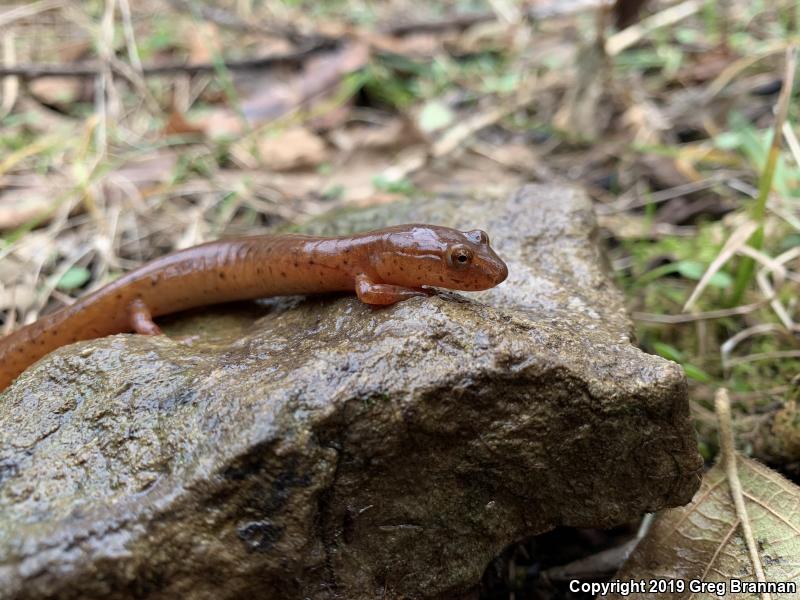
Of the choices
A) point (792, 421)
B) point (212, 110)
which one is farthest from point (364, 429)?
point (212, 110)

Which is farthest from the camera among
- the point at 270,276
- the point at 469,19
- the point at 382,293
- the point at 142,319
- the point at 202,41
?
the point at 469,19

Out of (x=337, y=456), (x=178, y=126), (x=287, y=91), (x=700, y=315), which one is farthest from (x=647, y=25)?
(x=337, y=456)

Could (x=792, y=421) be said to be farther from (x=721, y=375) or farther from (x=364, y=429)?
(x=364, y=429)

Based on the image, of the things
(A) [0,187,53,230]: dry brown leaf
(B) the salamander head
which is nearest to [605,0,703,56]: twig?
(B) the salamander head

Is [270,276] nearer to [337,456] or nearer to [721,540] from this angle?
[337,456]

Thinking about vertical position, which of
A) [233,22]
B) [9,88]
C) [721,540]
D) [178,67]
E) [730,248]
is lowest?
[721,540]

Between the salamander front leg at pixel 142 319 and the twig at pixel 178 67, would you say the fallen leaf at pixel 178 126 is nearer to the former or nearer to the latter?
the twig at pixel 178 67

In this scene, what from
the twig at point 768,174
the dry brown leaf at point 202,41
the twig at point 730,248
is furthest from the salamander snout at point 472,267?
the dry brown leaf at point 202,41

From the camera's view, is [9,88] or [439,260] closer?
[439,260]
